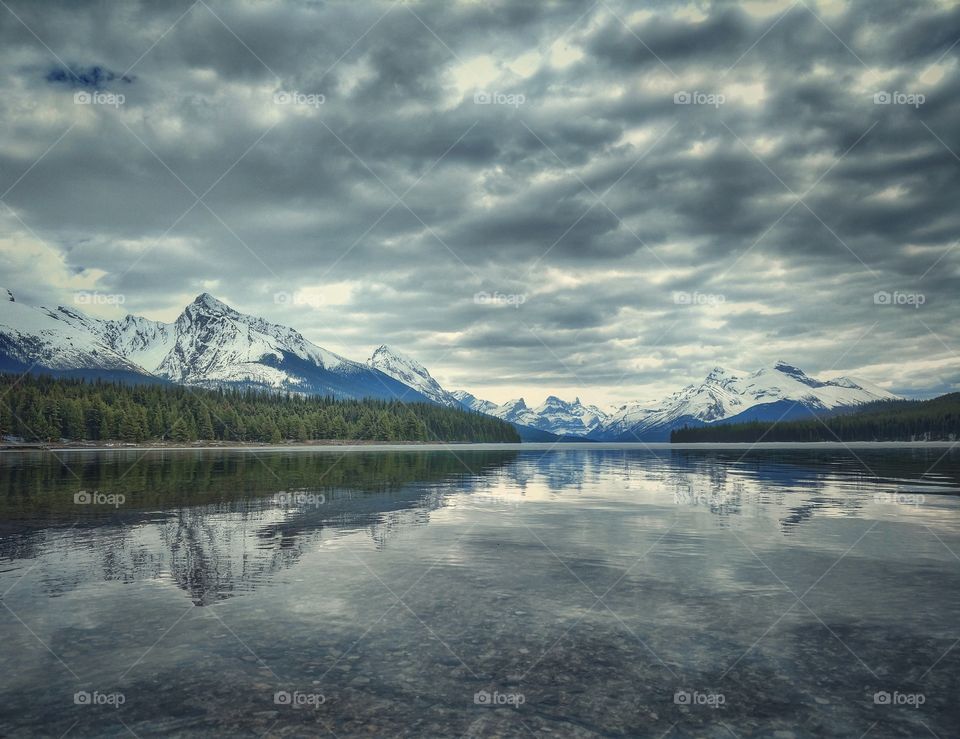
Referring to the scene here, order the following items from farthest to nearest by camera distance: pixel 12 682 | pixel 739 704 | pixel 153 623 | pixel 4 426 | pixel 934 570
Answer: pixel 4 426
pixel 934 570
pixel 153 623
pixel 12 682
pixel 739 704

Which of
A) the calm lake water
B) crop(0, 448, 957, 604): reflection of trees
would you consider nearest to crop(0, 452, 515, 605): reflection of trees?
crop(0, 448, 957, 604): reflection of trees

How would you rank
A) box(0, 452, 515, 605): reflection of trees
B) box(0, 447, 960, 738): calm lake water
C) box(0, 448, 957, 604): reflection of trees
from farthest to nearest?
box(0, 448, 957, 604): reflection of trees, box(0, 452, 515, 605): reflection of trees, box(0, 447, 960, 738): calm lake water

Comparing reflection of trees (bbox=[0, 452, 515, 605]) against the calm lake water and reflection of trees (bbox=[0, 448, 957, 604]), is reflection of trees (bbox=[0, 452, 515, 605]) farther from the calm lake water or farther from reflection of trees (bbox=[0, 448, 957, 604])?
the calm lake water

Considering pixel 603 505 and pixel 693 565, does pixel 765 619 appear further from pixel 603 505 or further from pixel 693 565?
pixel 603 505

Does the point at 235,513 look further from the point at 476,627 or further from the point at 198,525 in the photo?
the point at 476,627

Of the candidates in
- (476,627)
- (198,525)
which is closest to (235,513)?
(198,525)

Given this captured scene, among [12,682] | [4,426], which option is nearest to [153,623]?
[12,682]

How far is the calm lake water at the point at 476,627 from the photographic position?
996 centimetres

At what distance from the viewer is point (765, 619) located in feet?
49.6

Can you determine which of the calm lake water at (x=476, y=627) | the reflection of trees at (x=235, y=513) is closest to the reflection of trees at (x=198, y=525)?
the reflection of trees at (x=235, y=513)

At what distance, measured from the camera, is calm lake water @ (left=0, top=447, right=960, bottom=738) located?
9.96 m

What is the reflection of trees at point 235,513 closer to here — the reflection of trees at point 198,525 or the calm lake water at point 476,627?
the reflection of trees at point 198,525

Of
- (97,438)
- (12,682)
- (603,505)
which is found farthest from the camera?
(97,438)

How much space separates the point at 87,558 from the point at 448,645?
49.5 ft
